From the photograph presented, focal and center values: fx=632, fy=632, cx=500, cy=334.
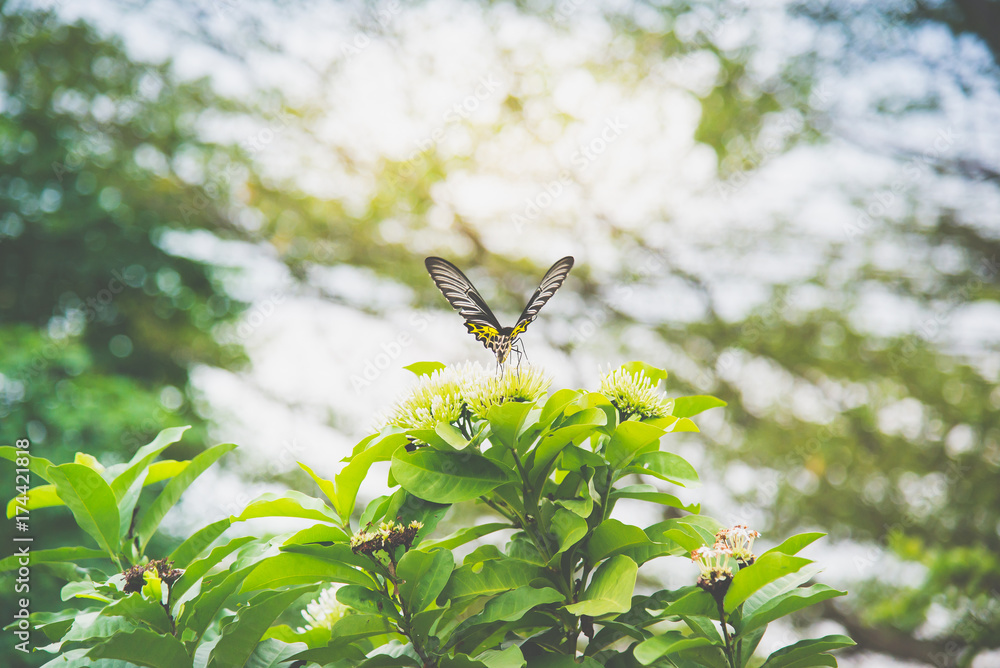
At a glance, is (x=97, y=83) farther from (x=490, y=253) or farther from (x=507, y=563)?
(x=507, y=563)

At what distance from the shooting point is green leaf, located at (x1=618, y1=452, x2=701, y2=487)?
3.30 feet

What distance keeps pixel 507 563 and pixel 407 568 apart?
0.14m

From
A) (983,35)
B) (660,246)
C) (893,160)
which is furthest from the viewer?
(660,246)

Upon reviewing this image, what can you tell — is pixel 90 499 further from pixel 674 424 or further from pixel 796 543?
pixel 796 543

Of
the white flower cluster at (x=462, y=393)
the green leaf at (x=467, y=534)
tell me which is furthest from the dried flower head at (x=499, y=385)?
the green leaf at (x=467, y=534)

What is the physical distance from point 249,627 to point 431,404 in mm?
417

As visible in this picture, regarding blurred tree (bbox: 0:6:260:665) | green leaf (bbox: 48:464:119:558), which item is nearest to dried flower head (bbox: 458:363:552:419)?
green leaf (bbox: 48:464:119:558)

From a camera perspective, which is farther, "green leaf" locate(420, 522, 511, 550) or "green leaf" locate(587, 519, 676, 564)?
"green leaf" locate(420, 522, 511, 550)

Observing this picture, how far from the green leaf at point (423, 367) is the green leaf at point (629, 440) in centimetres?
35

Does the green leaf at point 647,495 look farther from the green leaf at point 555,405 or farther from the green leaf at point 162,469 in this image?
the green leaf at point 162,469

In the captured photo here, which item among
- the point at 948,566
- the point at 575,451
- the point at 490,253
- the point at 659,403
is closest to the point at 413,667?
the point at 575,451

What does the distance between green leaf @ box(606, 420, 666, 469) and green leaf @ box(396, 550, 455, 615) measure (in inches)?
11.8

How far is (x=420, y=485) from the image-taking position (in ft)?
3.05

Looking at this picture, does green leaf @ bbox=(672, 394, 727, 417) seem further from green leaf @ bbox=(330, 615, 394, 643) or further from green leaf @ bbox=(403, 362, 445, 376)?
green leaf @ bbox=(330, 615, 394, 643)
